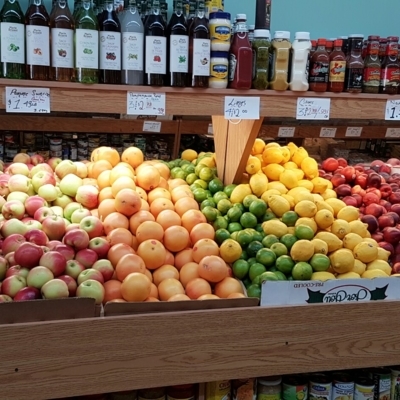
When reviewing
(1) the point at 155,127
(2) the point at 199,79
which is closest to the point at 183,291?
(2) the point at 199,79

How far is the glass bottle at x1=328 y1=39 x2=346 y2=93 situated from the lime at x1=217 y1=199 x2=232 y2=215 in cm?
65

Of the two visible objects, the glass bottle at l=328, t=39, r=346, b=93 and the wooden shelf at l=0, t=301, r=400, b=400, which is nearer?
the wooden shelf at l=0, t=301, r=400, b=400

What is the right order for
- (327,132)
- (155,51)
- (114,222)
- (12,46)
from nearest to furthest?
(12,46) < (155,51) < (114,222) < (327,132)

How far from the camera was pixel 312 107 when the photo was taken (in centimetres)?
177

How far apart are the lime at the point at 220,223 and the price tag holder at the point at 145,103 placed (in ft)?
2.20

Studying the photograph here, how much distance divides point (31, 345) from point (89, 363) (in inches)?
7.0

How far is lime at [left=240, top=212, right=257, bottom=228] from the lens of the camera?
2078 millimetres

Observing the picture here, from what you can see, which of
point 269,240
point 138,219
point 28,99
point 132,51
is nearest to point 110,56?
point 132,51

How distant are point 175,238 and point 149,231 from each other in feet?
→ 0.34

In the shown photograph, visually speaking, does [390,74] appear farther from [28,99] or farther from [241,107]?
[28,99]

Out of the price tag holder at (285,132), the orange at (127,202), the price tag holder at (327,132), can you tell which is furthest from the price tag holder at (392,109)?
the price tag holder at (327,132)

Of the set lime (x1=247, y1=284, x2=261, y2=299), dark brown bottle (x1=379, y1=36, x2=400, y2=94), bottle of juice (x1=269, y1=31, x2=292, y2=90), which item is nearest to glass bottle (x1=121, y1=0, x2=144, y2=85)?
bottle of juice (x1=269, y1=31, x2=292, y2=90)

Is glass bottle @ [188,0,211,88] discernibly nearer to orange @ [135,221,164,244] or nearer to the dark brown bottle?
orange @ [135,221,164,244]

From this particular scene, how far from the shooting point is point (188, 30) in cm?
174
